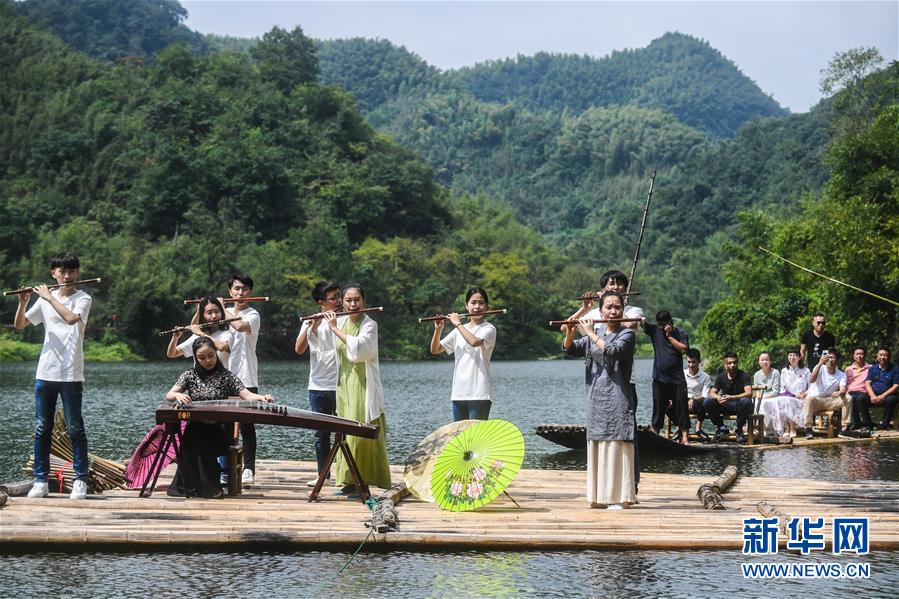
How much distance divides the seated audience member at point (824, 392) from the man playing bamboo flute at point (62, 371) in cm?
1164

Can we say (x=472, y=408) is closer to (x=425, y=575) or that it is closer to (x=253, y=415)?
(x=253, y=415)

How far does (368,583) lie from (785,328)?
3185 centimetres

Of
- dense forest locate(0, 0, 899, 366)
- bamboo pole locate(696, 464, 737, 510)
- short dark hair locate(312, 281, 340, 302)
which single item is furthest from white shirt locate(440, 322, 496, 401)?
dense forest locate(0, 0, 899, 366)

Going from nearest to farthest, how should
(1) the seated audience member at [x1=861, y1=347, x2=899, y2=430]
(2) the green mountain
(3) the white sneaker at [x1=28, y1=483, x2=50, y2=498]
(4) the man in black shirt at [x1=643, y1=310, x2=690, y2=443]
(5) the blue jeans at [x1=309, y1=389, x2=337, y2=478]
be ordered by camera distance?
(3) the white sneaker at [x1=28, y1=483, x2=50, y2=498], (5) the blue jeans at [x1=309, y1=389, x2=337, y2=478], (4) the man in black shirt at [x1=643, y1=310, x2=690, y2=443], (1) the seated audience member at [x1=861, y1=347, x2=899, y2=430], (2) the green mountain

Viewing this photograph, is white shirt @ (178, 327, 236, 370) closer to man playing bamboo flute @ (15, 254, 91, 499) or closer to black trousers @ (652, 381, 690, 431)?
man playing bamboo flute @ (15, 254, 91, 499)

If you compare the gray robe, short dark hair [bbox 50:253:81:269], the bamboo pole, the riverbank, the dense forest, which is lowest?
the riverbank

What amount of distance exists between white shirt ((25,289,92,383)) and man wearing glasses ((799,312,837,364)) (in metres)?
11.8

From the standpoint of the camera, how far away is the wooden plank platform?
8.80 meters

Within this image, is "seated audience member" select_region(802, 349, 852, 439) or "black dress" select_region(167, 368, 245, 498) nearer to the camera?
"black dress" select_region(167, 368, 245, 498)

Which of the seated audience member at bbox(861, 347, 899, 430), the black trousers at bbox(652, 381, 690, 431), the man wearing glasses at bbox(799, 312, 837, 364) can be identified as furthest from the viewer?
the seated audience member at bbox(861, 347, 899, 430)

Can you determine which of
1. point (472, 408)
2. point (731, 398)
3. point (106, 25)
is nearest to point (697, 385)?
point (731, 398)

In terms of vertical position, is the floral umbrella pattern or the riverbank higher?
the floral umbrella pattern

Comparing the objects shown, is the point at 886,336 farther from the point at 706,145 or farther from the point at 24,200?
the point at 706,145

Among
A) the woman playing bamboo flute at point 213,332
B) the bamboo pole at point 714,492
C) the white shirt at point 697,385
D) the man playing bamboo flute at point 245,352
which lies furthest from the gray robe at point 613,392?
the white shirt at point 697,385
